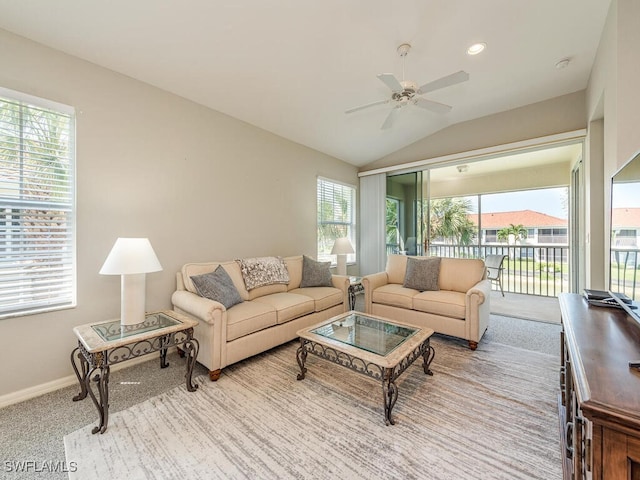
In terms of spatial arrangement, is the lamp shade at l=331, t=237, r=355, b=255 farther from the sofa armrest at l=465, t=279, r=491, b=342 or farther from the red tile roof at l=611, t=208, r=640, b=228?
the red tile roof at l=611, t=208, r=640, b=228

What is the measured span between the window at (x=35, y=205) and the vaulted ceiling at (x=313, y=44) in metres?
0.60

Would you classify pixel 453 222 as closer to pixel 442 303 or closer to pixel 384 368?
pixel 442 303

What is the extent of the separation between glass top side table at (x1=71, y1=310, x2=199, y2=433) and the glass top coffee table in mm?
939

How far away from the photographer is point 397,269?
397 cm

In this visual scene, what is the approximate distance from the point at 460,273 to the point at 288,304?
7.09 ft

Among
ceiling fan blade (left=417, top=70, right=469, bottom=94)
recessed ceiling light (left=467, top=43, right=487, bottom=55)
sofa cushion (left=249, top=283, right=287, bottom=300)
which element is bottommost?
sofa cushion (left=249, top=283, right=287, bottom=300)

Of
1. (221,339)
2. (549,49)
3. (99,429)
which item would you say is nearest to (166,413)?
(99,429)

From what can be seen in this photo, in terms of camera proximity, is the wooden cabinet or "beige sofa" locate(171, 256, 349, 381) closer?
the wooden cabinet

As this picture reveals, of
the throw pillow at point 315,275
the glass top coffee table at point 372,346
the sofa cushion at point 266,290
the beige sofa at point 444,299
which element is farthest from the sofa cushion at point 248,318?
the beige sofa at point 444,299

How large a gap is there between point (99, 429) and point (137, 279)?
39.3 inches

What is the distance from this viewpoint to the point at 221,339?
90.4 inches

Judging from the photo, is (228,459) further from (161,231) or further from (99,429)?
(161,231)

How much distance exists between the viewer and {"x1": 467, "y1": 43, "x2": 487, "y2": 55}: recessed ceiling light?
2635 mm

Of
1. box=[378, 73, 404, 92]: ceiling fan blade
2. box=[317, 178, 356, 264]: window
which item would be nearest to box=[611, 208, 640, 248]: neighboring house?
box=[378, 73, 404, 92]: ceiling fan blade
